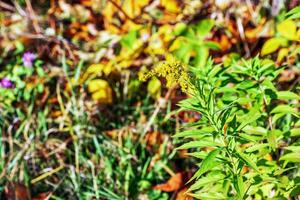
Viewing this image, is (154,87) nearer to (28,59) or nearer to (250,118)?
(28,59)

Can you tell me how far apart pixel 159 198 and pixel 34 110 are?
1003 mm

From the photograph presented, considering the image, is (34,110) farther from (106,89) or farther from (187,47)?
(187,47)

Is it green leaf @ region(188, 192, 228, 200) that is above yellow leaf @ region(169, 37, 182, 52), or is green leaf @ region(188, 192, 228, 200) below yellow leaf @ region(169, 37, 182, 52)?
below

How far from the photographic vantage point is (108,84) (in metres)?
3.08

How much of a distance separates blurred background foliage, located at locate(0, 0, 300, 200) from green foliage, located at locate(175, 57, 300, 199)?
53 centimetres

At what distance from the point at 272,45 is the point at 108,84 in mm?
976

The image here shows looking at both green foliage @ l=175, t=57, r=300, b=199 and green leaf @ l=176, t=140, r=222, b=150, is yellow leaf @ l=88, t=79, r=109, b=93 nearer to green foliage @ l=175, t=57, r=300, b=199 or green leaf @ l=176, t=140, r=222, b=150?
green foliage @ l=175, t=57, r=300, b=199

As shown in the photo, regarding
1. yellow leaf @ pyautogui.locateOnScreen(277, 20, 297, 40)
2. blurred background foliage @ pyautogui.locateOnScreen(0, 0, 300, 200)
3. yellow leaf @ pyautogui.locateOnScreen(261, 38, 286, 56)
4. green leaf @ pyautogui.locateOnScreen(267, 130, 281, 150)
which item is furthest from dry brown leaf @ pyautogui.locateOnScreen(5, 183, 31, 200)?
yellow leaf @ pyautogui.locateOnScreen(277, 20, 297, 40)

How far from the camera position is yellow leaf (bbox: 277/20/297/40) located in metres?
2.92

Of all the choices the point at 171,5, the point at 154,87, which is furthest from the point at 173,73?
the point at 171,5

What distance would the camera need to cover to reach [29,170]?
8.89 feet

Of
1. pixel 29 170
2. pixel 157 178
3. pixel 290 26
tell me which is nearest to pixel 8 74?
pixel 29 170

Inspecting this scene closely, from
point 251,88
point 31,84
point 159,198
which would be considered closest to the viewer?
point 251,88

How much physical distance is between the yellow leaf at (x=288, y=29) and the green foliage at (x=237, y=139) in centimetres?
92
